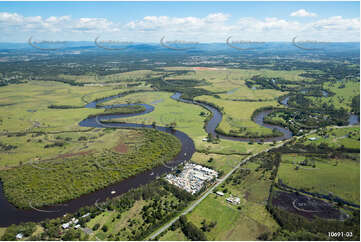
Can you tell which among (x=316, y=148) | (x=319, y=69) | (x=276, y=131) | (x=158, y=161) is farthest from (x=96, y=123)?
(x=319, y=69)

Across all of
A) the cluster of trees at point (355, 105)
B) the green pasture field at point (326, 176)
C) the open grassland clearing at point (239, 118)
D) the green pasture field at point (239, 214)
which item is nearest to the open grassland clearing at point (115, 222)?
the green pasture field at point (239, 214)

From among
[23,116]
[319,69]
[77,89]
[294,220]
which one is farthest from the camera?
[319,69]

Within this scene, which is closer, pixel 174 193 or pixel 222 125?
pixel 174 193

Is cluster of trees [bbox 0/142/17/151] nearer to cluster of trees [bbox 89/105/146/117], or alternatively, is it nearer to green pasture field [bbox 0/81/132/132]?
green pasture field [bbox 0/81/132/132]

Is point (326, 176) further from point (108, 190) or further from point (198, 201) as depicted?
point (108, 190)

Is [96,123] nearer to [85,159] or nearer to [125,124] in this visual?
[125,124]

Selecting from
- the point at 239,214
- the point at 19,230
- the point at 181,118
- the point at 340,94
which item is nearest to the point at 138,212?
the point at 239,214

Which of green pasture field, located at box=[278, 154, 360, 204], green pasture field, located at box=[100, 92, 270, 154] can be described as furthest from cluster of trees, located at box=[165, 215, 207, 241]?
green pasture field, located at box=[100, 92, 270, 154]
